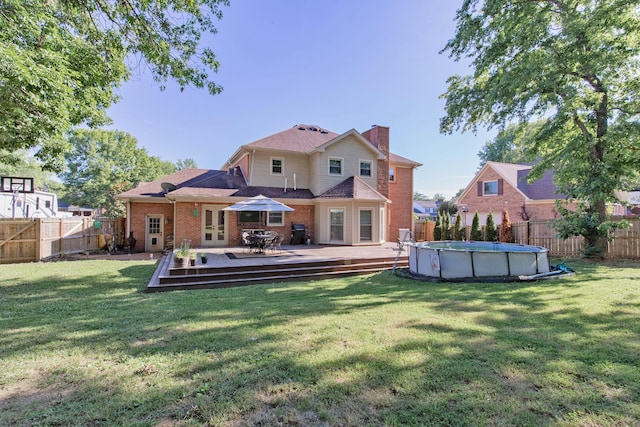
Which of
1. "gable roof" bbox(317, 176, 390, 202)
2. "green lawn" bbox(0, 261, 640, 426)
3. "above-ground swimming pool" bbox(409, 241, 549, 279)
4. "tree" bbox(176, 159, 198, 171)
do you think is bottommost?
"green lawn" bbox(0, 261, 640, 426)

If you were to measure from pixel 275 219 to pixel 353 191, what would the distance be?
456cm

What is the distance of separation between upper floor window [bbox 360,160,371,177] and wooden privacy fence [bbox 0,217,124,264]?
14.4m

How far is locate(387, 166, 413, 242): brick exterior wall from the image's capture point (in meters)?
19.9

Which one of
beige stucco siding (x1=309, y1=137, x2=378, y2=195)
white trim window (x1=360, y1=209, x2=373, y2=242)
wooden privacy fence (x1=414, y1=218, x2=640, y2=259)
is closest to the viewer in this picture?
wooden privacy fence (x1=414, y1=218, x2=640, y2=259)

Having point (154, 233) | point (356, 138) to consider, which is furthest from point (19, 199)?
point (356, 138)

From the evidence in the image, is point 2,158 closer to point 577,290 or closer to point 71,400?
point 71,400

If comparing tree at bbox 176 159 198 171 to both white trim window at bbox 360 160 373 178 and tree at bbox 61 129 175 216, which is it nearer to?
tree at bbox 61 129 175 216

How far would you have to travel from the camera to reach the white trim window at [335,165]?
17138 mm

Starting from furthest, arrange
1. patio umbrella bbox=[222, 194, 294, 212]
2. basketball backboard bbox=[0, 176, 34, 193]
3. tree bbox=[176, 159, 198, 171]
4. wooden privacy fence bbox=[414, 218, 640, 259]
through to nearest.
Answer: tree bbox=[176, 159, 198, 171] → basketball backboard bbox=[0, 176, 34, 193] → patio umbrella bbox=[222, 194, 294, 212] → wooden privacy fence bbox=[414, 218, 640, 259]

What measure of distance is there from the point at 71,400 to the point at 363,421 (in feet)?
8.31

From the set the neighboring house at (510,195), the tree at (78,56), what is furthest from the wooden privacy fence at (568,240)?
the tree at (78,56)

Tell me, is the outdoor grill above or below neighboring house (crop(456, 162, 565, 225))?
below

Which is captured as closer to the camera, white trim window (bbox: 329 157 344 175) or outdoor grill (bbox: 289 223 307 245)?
outdoor grill (bbox: 289 223 307 245)

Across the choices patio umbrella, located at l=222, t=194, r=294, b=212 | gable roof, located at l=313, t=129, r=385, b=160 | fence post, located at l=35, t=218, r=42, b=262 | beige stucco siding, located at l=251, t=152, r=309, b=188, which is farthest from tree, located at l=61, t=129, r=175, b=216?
patio umbrella, located at l=222, t=194, r=294, b=212
